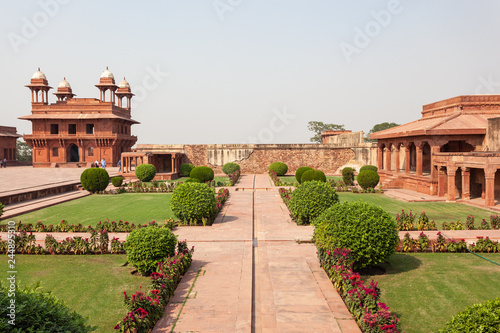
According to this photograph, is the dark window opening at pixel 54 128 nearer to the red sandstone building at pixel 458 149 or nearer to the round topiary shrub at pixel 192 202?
the red sandstone building at pixel 458 149

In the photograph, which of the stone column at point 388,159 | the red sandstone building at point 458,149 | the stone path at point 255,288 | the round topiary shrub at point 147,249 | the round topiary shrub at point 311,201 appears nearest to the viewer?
the stone path at point 255,288

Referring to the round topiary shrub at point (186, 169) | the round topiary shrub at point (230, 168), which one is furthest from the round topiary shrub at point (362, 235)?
the round topiary shrub at point (186, 169)

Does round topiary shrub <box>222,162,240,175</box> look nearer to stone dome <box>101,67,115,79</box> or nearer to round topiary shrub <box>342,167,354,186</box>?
round topiary shrub <box>342,167,354,186</box>

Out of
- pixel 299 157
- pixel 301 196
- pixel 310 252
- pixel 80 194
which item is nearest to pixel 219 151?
pixel 299 157

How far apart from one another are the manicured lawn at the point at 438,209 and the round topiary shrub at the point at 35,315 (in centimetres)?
1064

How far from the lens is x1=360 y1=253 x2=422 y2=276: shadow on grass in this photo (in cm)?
698

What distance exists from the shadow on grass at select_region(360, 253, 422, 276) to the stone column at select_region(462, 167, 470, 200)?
941cm

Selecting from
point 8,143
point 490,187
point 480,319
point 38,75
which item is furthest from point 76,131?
point 480,319

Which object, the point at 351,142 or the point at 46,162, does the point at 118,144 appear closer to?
the point at 46,162

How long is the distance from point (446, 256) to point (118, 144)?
116 ft

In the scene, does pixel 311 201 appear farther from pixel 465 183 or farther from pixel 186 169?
pixel 186 169

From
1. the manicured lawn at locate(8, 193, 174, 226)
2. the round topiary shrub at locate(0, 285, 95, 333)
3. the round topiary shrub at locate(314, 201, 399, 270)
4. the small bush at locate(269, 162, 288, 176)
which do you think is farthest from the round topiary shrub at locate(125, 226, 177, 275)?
the small bush at locate(269, 162, 288, 176)

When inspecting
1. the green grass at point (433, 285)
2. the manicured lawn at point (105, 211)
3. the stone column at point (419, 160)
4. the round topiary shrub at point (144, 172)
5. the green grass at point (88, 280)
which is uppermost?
the stone column at point (419, 160)

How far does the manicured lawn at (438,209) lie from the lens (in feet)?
41.0
